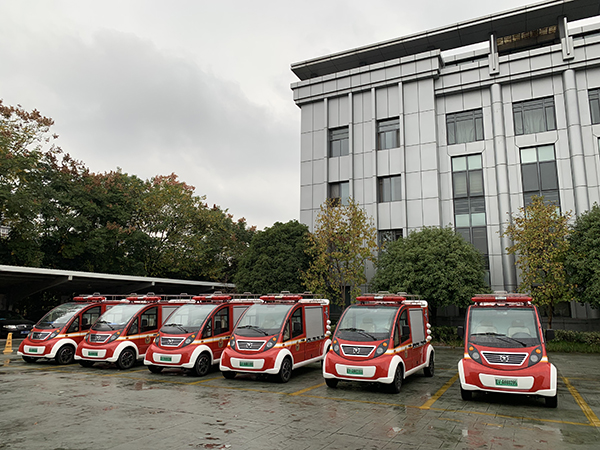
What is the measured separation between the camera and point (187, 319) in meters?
12.9

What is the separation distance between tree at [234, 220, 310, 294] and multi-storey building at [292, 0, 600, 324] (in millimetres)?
3077

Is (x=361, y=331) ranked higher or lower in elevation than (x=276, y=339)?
higher

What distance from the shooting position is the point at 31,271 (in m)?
19.3

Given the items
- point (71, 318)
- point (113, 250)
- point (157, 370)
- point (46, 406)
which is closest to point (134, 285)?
point (113, 250)

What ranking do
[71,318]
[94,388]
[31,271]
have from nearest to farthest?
[94,388] → [71,318] → [31,271]

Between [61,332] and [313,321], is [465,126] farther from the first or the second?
[61,332]

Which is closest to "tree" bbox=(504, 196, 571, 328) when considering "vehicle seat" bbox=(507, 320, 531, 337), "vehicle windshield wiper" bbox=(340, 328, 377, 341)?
"vehicle seat" bbox=(507, 320, 531, 337)

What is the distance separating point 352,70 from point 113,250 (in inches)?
790

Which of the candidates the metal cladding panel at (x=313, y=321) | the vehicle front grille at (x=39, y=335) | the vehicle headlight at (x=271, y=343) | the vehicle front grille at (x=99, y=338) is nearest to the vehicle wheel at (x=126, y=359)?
the vehicle front grille at (x=99, y=338)

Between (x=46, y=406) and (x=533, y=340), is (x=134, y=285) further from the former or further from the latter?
A: (x=533, y=340)

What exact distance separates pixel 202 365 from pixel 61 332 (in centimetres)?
533

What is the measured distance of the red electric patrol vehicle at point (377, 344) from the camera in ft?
32.2

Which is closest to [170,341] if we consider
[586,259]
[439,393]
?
[439,393]

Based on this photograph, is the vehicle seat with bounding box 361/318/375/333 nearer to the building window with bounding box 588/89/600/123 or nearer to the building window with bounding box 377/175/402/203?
the building window with bounding box 377/175/402/203
